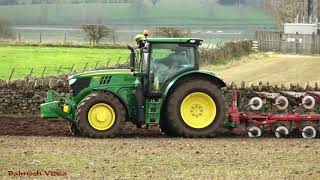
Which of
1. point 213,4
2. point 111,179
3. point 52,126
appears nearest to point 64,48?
point 52,126

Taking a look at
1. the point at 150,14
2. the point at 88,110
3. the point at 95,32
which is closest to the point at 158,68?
the point at 88,110

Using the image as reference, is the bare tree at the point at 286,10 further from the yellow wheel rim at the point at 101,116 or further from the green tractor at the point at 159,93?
the yellow wheel rim at the point at 101,116

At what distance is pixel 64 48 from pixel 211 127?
3984 cm

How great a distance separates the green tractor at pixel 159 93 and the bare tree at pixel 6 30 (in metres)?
57.9

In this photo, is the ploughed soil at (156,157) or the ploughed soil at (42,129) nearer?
the ploughed soil at (156,157)

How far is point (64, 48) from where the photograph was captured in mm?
53594

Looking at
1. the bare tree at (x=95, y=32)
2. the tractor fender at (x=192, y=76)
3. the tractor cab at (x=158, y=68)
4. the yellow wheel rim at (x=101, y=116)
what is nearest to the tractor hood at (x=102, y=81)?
the tractor cab at (x=158, y=68)

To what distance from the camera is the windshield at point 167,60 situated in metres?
14.7

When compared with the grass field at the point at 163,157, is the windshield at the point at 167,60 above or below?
above

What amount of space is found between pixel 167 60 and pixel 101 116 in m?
1.79

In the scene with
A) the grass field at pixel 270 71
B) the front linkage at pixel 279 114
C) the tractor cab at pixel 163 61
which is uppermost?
the tractor cab at pixel 163 61

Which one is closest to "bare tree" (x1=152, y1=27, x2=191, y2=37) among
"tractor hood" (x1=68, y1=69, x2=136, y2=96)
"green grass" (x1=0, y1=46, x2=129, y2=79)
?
"green grass" (x1=0, y1=46, x2=129, y2=79)

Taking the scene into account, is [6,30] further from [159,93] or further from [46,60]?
[159,93]

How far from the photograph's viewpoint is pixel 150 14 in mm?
103938
